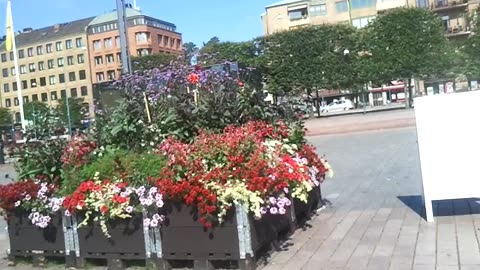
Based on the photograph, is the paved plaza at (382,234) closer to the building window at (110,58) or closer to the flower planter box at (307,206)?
the flower planter box at (307,206)

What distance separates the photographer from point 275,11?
88188 mm

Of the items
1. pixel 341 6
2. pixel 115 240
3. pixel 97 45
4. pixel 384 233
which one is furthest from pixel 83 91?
pixel 384 233

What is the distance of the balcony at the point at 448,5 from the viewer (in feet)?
230

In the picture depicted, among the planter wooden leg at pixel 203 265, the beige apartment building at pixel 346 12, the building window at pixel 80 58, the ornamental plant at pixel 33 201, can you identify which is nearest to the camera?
the planter wooden leg at pixel 203 265

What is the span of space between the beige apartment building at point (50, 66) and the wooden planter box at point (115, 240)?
10973cm

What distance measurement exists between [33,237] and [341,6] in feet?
266

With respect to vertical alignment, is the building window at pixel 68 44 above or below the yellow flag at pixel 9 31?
above

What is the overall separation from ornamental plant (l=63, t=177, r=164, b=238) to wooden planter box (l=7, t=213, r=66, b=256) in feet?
1.31

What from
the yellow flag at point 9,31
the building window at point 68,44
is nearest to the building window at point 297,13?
the building window at point 68,44

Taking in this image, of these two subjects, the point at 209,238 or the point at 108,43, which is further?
the point at 108,43

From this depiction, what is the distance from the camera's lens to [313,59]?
52.7 meters

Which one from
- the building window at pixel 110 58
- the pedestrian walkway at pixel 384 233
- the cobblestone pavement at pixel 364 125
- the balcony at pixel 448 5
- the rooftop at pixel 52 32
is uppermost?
the rooftop at pixel 52 32

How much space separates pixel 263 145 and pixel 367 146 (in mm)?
11960

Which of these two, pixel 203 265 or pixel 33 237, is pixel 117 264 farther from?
pixel 33 237
